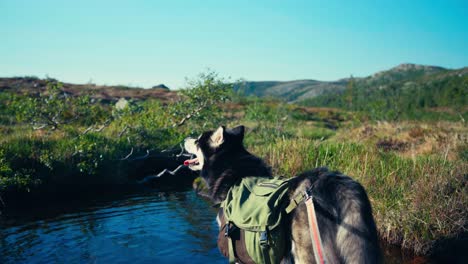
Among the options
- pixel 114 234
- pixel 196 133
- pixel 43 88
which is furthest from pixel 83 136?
pixel 43 88

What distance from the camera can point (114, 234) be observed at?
8422mm

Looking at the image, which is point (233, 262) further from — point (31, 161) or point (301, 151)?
point (31, 161)

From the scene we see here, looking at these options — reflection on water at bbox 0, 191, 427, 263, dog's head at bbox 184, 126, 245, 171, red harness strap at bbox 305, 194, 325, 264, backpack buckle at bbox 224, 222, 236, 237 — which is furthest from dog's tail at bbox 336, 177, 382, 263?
reflection on water at bbox 0, 191, 427, 263

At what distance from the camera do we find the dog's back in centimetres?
331

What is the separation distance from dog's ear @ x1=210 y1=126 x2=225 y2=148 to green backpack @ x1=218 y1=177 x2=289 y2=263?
1055mm

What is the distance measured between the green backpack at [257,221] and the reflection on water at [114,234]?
2835mm

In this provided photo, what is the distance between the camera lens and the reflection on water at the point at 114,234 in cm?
712

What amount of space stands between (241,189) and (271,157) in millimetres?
8329

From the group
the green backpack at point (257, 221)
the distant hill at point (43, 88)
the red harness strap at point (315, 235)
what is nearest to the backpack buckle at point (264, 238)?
the green backpack at point (257, 221)

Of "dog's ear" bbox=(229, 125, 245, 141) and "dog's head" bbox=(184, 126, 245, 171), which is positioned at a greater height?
"dog's ear" bbox=(229, 125, 245, 141)

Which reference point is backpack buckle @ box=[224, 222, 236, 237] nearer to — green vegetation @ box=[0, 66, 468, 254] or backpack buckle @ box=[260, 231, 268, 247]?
backpack buckle @ box=[260, 231, 268, 247]

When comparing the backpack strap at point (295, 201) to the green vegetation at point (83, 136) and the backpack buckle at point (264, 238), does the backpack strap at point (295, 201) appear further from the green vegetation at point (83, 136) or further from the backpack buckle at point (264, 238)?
the green vegetation at point (83, 136)

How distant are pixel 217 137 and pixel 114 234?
4570 millimetres

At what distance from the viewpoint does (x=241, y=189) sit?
4.60 m
